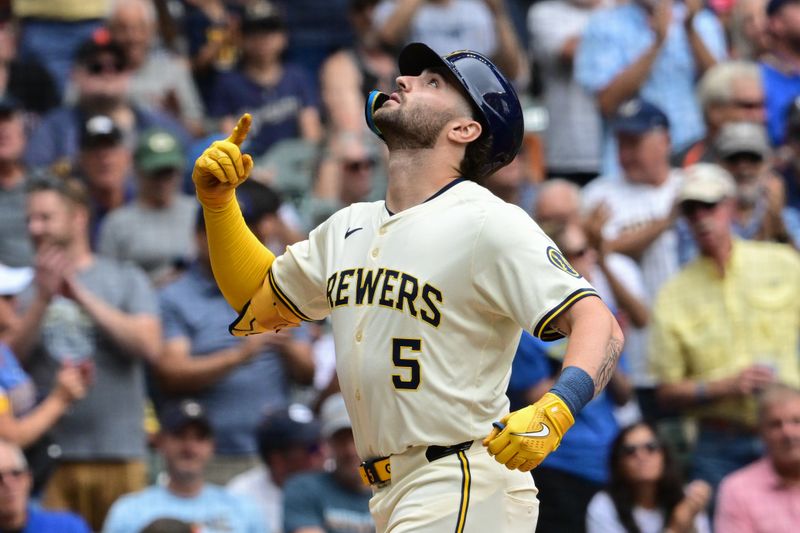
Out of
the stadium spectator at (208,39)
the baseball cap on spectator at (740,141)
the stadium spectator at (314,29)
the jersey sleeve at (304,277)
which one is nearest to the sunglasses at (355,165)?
the stadium spectator at (208,39)

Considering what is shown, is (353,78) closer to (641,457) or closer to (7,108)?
(7,108)

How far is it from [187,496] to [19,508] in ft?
2.92

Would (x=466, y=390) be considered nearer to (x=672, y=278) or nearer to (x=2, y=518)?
(x=2, y=518)

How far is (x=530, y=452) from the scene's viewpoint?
4082 millimetres

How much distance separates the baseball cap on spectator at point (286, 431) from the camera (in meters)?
8.06

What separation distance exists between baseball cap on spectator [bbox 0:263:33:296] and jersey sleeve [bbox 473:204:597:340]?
4123 mm

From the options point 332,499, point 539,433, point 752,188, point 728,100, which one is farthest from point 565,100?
point 539,433

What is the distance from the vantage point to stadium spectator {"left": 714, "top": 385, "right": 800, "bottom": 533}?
301 inches

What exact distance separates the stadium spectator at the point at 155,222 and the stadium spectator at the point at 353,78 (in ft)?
6.72

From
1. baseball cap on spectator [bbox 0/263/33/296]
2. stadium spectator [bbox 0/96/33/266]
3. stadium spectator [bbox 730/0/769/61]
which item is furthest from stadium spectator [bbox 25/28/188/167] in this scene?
stadium spectator [bbox 730/0/769/61]

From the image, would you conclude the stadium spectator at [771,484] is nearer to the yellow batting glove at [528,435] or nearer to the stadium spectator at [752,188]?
the stadium spectator at [752,188]

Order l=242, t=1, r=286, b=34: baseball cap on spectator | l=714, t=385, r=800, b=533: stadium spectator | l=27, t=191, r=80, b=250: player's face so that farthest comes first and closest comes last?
1. l=242, t=1, r=286, b=34: baseball cap on spectator
2. l=27, t=191, r=80, b=250: player's face
3. l=714, t=385, r=800, b=533: stadium spectator

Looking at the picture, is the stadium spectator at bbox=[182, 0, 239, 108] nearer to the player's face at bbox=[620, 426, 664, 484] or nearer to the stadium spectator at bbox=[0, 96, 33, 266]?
the stadium spectator at bbox=[0, 96, 33, 266]

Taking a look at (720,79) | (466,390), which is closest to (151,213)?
(720,79)
